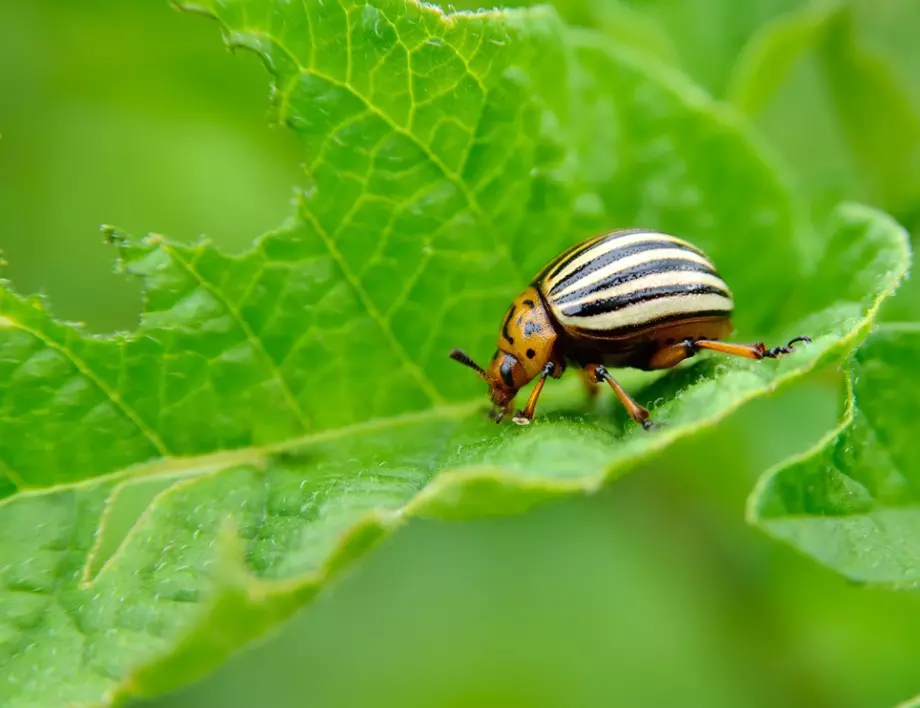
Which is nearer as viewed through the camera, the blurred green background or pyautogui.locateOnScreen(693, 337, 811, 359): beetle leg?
pyautogui.locateOnScreen(693, 337, 811, 359): beetle leg

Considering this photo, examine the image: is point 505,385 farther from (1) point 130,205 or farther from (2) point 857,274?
(1) point 130,205

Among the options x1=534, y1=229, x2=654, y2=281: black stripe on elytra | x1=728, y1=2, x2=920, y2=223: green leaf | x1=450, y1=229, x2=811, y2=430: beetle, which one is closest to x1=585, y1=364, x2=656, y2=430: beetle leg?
x1=450, y1=229, x2=811, y2=430: beetle

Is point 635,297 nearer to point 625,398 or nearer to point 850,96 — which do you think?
point 625,398

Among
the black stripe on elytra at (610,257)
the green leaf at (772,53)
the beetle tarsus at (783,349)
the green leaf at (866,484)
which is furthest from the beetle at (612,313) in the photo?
the green leaf at (772,53)

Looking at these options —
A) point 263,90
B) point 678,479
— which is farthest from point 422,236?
point 263,90

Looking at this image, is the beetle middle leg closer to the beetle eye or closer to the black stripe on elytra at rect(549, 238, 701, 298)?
the black stripe on elytra at rect(549, 238, 701, 298)
